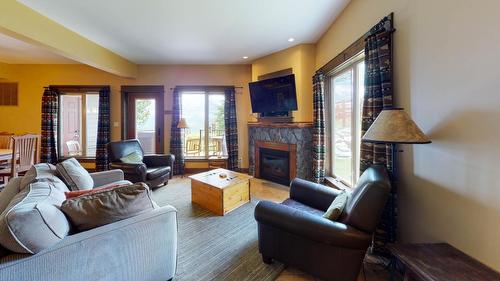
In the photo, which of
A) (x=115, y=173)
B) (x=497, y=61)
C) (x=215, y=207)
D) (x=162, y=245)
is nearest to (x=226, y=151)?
(x=215, y=207)

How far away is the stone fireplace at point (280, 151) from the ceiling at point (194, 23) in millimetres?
1620

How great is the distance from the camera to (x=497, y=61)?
1169 mm

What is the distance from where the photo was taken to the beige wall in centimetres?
122

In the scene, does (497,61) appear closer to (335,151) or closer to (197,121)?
(335,151)

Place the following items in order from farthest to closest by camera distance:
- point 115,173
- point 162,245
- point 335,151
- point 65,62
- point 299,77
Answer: point 65,62
point 299,77
point 335,151
point 115,173
point 162,245

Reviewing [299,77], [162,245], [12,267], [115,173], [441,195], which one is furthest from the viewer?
[299,77]

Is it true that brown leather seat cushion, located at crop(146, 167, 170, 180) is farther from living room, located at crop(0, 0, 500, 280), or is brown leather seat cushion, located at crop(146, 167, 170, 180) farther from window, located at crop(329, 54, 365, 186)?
window, located at crop(329, 54, 365, 186)

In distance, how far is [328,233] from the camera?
1613 mm

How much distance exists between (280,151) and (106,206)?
343 cm

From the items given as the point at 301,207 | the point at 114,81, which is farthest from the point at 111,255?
the point at 114,81

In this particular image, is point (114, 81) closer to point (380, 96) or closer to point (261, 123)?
point (261, 123)

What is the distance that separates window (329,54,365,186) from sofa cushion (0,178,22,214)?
3.51m

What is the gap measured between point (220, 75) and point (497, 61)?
5115 mm

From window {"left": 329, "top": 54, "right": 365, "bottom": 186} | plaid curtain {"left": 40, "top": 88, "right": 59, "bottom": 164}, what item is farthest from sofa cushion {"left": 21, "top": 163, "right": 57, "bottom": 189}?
plaid curtain {"left": 40, "top": 88, "right": 59, "bottom": 164}
